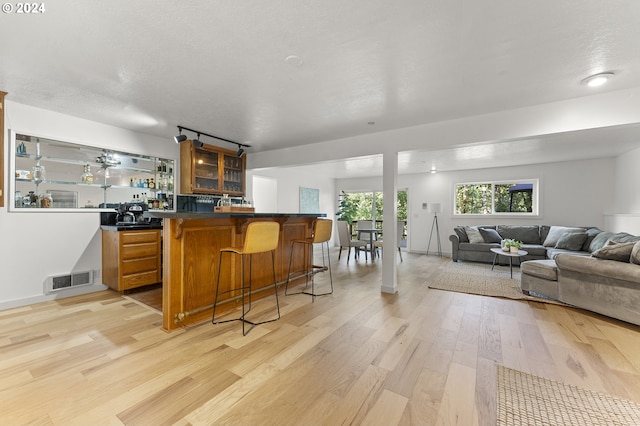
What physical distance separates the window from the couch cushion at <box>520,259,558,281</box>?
376cm

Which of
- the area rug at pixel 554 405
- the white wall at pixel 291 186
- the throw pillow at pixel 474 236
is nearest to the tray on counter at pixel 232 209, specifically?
the white wall at pixel 291 186

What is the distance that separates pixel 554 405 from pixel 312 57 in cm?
284

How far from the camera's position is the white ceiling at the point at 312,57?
5.51ft

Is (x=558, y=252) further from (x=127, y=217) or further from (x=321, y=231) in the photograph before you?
(x=127, y=217)

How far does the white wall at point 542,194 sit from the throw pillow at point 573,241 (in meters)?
1.16

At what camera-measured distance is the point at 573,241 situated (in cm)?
521

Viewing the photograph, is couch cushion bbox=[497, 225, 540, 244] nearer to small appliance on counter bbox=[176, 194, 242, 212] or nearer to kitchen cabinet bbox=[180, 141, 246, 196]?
kitchen cabinet bbox=[180, 141, 246, 196]

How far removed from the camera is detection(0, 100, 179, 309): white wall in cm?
311

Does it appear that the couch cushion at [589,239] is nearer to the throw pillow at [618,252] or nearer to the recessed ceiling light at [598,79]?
the throw pillow at [618,252]

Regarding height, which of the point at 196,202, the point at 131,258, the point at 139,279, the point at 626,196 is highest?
the point at 626,196

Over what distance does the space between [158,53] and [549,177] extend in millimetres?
7866

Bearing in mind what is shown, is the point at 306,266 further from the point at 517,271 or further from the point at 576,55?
the point at 517,271

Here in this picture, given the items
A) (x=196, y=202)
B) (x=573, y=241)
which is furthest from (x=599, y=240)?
(x=196, y=202)

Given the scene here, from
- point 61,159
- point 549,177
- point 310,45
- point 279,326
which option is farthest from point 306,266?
point 549,177
